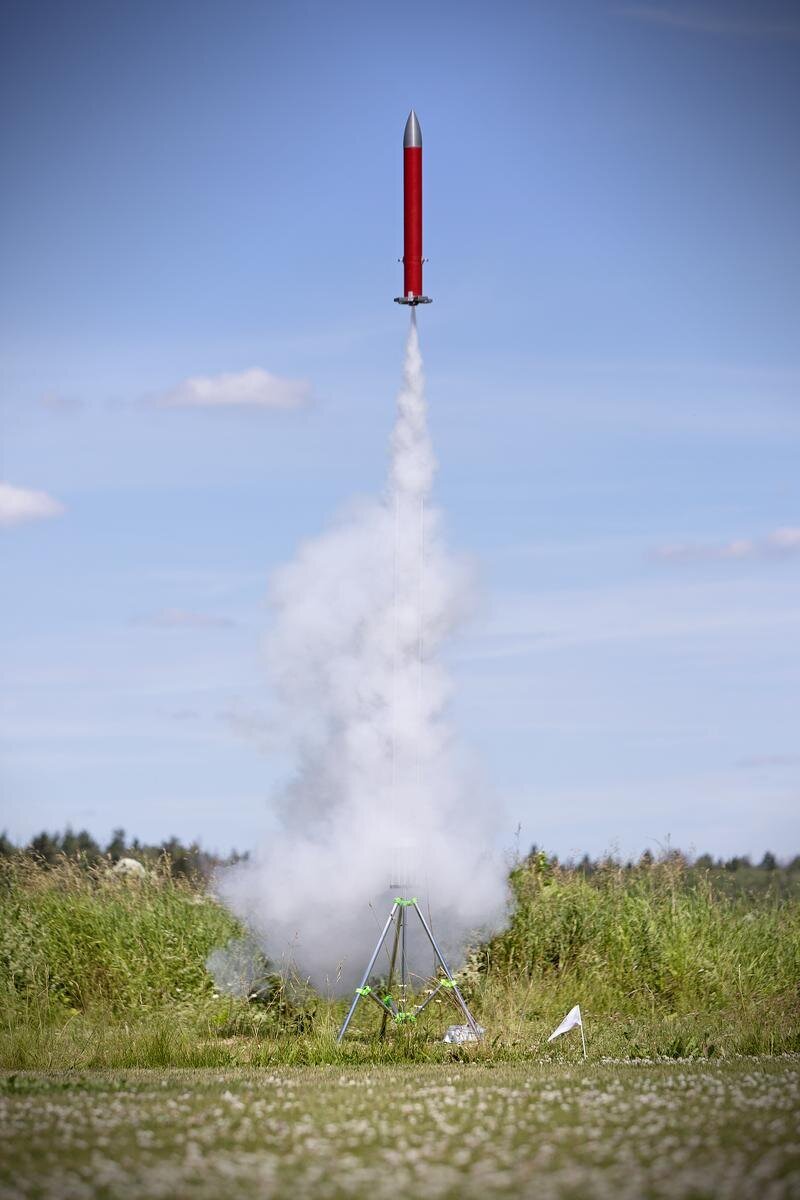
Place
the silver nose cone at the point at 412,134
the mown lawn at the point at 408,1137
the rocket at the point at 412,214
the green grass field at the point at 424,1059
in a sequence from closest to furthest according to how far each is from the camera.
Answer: the mown lawn at the point at 408,1137
the green grass field at the point at 424,1059
the rocket at the point at 412,214
the silver nose cone at the point at 412,134

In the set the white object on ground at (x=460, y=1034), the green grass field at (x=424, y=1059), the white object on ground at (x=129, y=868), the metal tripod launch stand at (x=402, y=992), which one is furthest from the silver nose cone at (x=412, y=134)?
the white object on ground at (x=129, y=868)

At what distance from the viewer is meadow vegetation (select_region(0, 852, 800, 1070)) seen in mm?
15875

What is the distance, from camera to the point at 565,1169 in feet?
27.9

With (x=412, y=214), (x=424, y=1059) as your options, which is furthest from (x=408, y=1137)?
(x=412, y=214)

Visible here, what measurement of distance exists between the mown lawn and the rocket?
9.59m

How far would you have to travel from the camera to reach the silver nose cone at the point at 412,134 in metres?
19.1

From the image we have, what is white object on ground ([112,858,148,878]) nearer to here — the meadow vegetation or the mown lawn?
the meadow vegetation

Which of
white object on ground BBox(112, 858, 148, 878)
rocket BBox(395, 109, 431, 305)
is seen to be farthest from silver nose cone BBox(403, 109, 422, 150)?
white object on ground BBox(112, 858, 148, 878)

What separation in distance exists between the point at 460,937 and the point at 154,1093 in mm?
8512

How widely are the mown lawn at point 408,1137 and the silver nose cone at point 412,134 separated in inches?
462

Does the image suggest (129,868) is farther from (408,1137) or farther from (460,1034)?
(408,1137)

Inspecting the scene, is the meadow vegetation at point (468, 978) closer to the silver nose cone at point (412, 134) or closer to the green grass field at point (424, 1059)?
the green grass field at point (424, 1059)

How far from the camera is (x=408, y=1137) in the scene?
9523mm

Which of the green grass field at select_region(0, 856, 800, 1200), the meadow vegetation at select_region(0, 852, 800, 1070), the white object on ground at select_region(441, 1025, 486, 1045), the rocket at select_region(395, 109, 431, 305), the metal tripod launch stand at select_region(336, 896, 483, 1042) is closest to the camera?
the green grass field at select_region(0, 856, 800, 1200)
